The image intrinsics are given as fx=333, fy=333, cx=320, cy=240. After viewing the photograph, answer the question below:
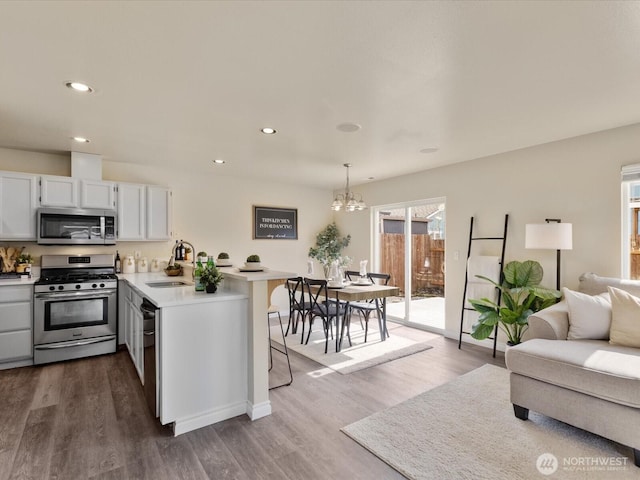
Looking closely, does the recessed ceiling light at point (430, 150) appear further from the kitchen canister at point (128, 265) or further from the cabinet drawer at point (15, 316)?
the cabinet drawer at point (15, 316)

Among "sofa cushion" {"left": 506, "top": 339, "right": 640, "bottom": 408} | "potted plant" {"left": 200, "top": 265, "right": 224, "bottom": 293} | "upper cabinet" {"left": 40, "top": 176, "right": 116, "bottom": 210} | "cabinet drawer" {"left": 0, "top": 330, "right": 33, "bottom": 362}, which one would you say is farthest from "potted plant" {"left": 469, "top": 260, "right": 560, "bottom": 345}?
"cabinet drawer" {"left": 0, "top": 330, "right": 33, "bottom": 362}

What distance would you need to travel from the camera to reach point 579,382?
2.17 meters

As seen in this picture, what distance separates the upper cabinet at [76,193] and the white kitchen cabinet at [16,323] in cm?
102

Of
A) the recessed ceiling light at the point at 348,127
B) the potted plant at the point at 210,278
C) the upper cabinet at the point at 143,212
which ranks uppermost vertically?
the recessed ceiling light at the point at 348,127

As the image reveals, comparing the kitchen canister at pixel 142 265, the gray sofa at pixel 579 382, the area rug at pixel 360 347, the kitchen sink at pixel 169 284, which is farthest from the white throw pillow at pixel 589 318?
the kitchen canister at pixel 142 265

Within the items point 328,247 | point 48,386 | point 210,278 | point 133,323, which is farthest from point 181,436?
point 328,247

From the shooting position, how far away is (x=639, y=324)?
2.45 metres

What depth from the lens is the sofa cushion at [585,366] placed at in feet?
6.59

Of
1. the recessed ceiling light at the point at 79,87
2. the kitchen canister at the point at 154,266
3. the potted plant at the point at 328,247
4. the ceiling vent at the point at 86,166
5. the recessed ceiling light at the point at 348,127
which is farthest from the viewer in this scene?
the potted plant at the point at 328,247

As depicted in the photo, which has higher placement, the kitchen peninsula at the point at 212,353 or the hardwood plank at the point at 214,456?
the kitchen peninsula at the point at 212,353

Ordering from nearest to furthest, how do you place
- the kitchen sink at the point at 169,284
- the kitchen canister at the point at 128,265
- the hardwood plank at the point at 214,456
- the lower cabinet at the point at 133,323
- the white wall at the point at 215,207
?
the hardwood plank at the point at 214,456, the lower cabinet at the point at 133,323, the kitchen sink at the point at 169,284, the white wall at the point at 215,207, the kitchen canister at the point at 128,265

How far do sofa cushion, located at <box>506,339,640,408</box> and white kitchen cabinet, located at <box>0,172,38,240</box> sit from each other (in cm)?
504

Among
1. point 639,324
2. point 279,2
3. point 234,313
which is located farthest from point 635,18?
point 234,313

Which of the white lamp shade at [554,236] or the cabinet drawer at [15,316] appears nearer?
the white lamp shade at [554,236]
